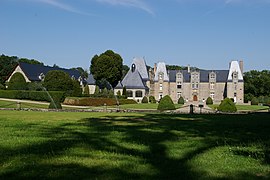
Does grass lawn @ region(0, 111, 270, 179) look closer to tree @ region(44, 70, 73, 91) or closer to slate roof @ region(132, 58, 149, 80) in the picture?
tree @ region(44, 70, 73, 91)

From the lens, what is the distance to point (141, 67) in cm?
7125

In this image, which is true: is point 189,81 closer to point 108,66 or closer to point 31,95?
point 108,66

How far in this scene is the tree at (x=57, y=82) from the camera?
5156 centimetres

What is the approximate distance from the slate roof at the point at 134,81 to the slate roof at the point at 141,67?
3029 millimetres

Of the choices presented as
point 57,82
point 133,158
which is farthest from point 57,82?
point 133,158

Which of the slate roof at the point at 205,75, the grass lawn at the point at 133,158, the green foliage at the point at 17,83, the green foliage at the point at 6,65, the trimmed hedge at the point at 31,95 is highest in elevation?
the green foliage at the point at 6,65

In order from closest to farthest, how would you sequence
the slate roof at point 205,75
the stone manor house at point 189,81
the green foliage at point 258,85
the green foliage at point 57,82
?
the green foliage at point 57,82, the stone manor house at point 189,81, the slate roof at point 205,75, the green foliage at point 258,85

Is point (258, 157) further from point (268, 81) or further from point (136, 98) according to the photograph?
point (268, 81)

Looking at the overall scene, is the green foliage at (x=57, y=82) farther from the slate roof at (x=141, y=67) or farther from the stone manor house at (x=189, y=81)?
the slate roof at (x=141, y=67)

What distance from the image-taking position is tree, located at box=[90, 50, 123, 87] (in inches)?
2603

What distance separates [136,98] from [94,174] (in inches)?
2413

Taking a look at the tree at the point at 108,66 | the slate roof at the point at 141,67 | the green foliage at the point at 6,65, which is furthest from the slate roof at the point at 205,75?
the green foliage at the point at 6,65

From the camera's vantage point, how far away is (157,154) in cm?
634

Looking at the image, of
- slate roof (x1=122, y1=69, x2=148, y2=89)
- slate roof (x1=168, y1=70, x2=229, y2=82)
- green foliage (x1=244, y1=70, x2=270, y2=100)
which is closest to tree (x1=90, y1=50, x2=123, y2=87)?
slate roof (x1=122, y1=69, x2=148, y2=89)
